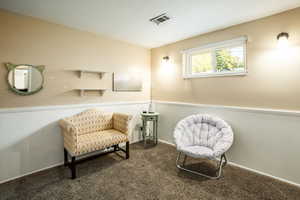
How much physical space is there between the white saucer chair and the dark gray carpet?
9.4 inches

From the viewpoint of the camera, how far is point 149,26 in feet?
8.66

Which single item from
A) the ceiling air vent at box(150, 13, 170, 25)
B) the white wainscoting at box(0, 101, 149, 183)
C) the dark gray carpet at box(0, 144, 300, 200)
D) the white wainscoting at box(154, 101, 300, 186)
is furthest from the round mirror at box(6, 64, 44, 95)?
the white wainscoting at box(154, 101, 300, 186)

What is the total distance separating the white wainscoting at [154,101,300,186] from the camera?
6.76ft

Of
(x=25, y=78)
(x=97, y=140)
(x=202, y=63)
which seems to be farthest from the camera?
(x=202, y=63)

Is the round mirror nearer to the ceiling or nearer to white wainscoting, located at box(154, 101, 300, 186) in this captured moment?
the ceiling

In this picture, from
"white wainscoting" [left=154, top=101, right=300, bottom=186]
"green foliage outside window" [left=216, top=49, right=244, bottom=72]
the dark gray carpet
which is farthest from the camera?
"green foliage outside window" [left=216, top=49, right=244, bottom=72]

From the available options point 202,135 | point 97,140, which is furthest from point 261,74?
point 97,140

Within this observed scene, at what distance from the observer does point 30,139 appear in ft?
7.48

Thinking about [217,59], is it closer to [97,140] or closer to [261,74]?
[261,74]

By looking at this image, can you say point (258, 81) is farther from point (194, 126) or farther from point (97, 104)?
point (97, 104)

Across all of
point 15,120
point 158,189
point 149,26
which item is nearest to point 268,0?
point 149,26

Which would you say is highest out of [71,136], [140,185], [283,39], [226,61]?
[283,39]

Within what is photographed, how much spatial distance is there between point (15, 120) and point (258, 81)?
3.64 metres

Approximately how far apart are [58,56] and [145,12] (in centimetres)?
159
